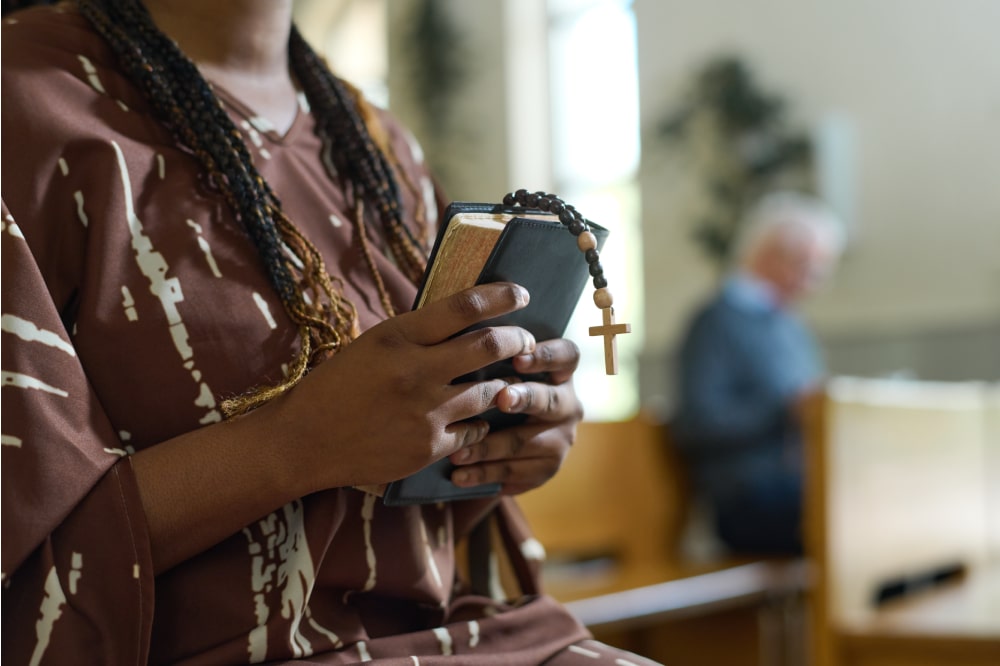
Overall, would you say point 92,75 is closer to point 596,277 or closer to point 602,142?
point 596,277

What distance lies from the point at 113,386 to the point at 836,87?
5917mm

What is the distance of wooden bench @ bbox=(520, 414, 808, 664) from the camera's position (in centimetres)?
272

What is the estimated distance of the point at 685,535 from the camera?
3.39 metres

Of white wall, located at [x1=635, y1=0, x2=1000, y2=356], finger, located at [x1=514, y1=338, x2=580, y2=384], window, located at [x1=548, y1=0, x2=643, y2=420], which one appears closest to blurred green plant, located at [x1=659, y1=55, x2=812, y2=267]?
white wall, located at [x1=635, y1=0, x2=1000, y2=356]

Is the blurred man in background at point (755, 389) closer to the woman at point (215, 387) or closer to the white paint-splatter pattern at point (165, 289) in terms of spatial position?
the woman at point (215, 387)

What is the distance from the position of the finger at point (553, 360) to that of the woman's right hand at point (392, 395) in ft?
0.25

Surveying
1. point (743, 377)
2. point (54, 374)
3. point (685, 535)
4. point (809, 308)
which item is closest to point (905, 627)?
point (685, 535)

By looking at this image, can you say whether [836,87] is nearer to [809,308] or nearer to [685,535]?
[809,308]

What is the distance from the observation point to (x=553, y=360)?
0.93 meters

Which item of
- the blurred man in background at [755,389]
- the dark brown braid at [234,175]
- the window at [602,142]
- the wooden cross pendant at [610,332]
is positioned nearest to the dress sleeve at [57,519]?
the dark brown braid at [234,175]

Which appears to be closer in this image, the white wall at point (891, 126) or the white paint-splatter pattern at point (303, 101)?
the white paint-splatter pattern at point (303, 101)

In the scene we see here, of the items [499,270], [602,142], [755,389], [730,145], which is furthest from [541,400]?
[602,142]

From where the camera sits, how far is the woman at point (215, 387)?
0.77m

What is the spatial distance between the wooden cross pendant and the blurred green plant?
18.7 ft
